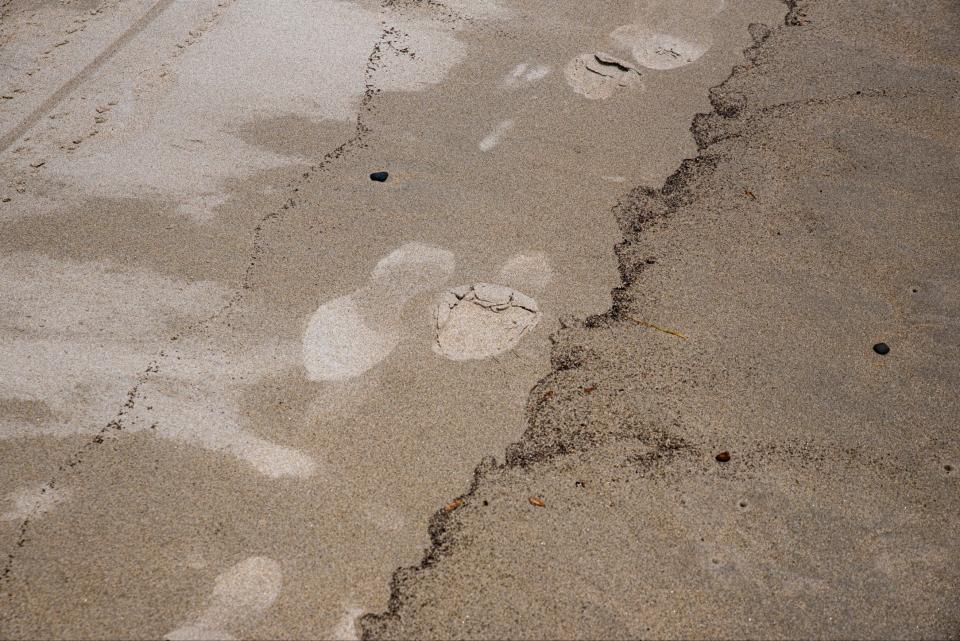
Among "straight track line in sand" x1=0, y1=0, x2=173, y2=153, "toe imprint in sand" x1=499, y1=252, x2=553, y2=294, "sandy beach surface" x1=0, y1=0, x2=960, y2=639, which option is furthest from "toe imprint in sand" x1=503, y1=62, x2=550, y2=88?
"straight track line in sand" x1=0, y1=0, x2=173, y2=153

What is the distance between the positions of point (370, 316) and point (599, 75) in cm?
213

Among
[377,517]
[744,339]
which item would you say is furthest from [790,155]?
[377,517]

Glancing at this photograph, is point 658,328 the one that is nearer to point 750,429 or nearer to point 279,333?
point 750,429

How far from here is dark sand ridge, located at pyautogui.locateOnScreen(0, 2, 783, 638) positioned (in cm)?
191

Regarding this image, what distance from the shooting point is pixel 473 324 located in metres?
2.53

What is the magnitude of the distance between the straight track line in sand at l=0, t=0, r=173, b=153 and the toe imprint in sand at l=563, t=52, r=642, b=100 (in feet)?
8.47

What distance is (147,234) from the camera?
2.82 meters

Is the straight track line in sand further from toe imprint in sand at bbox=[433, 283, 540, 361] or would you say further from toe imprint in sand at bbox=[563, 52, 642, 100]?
toe imprint in sand at bbox=[563, 52, 642, 100]

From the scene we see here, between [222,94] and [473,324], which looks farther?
[222,94]

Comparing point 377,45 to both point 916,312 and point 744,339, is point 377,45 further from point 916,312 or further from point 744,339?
point 916,312

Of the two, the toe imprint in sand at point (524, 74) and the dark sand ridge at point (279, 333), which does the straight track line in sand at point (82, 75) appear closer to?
the dark sand ridge at point (279, 333)

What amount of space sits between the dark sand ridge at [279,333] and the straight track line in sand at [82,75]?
0.27 feet

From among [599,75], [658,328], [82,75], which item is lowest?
[658,328]

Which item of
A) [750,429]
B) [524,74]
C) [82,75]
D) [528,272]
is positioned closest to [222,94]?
[82,75]
